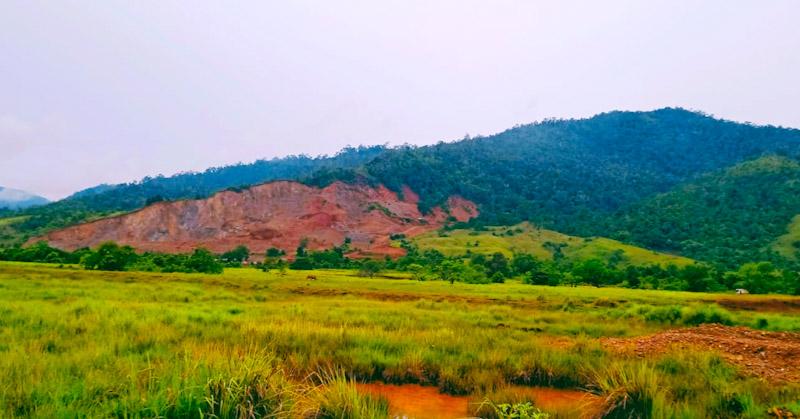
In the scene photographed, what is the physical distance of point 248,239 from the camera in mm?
89812

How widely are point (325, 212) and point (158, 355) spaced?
305ft

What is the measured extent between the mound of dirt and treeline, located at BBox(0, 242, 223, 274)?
141ft

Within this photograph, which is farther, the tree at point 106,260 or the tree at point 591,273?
the tree at point 591,273

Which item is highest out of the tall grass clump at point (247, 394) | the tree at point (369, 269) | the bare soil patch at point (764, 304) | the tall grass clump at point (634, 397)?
the tall grass clump at point (247, 394)

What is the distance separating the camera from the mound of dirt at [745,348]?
10117 mm

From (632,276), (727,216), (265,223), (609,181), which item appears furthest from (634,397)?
(609,181)

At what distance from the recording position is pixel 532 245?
303 feet

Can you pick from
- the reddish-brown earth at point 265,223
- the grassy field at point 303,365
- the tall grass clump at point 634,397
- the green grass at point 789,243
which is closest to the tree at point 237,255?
the reddish-brown earth at point 265,223

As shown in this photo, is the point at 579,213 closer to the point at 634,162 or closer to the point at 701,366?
the point at 634,162

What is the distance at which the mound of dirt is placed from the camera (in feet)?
33.2

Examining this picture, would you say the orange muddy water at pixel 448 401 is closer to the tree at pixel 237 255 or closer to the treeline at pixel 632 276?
the treeline at pixel 632 276

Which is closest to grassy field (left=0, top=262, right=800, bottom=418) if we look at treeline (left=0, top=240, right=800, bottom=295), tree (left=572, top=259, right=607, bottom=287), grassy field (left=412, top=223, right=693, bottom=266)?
treeline (left=0, top=240, right=800, bottom=295)

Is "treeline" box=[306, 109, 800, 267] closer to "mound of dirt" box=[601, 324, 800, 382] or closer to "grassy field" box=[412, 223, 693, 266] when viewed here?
"grassy field" box=[412, 223, 693, 266]

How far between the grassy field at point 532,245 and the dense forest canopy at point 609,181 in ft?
37.1
